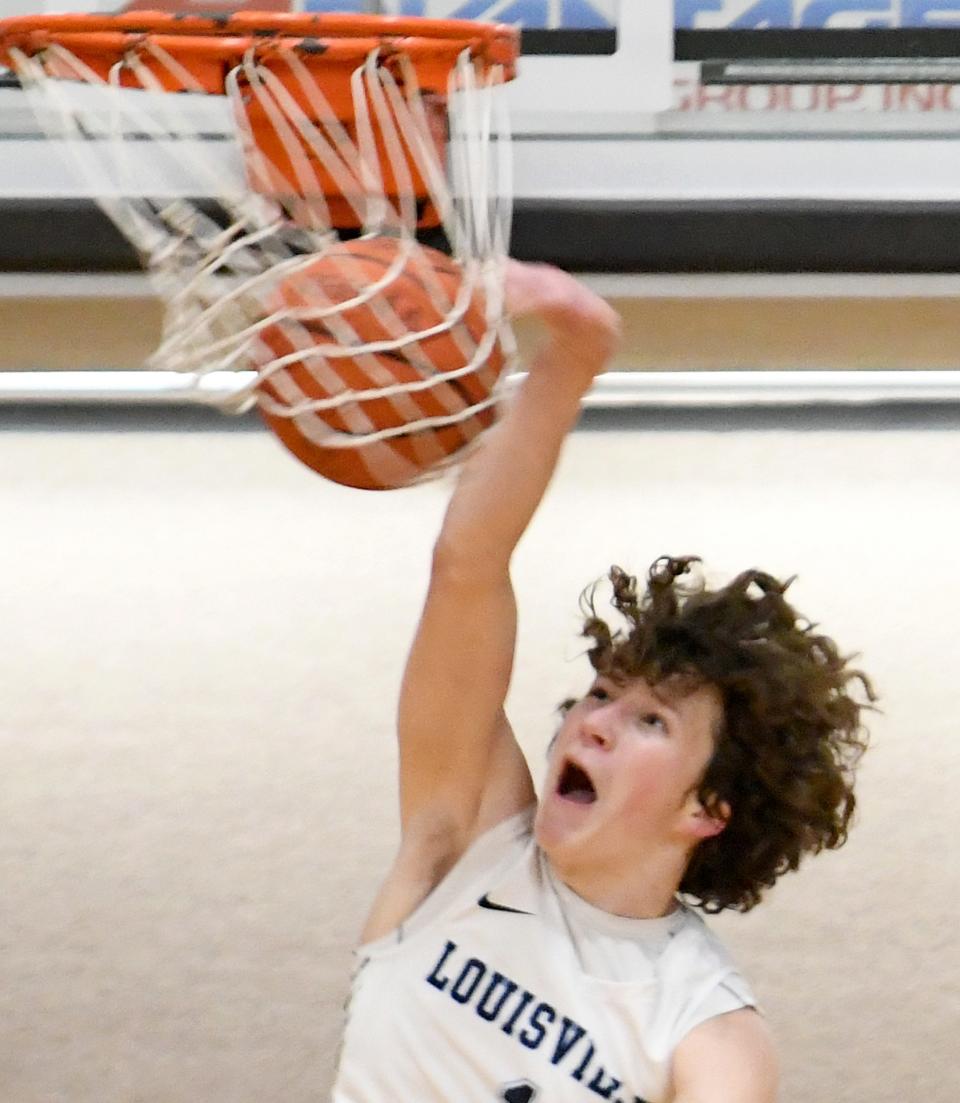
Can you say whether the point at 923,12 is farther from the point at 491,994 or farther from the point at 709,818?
the point at 491,994

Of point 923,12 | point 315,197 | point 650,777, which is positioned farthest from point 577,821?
point 923,12

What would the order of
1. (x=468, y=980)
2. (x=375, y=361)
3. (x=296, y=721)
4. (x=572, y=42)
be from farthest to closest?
(x=296, y=721), (x=572, y=42), (x=468, y=980), (x=375, y=361)

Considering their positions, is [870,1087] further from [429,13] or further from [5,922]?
[429,13]

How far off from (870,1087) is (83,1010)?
100cm

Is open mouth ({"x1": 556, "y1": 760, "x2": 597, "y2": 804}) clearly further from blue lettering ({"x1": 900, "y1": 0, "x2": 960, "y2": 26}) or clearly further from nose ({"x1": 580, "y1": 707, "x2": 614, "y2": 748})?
blue lettering ({"x1": 900, "y1": 0, "x2": 960, "y2": 26})

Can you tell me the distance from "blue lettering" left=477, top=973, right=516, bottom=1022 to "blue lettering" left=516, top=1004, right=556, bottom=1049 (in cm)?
2

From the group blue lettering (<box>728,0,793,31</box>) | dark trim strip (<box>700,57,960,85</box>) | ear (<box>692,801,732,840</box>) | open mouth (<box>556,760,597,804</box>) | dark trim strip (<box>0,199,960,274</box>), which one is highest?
blue lettering (<box>728,0,793,31</box>)

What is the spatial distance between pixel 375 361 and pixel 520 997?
1.61 ft

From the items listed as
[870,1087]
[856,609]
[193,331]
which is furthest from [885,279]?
[193,331]

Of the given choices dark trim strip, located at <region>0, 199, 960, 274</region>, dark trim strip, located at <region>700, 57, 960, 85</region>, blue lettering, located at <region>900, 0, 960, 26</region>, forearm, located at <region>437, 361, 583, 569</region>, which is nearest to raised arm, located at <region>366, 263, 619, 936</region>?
forearm, located at <region>437, 361, 583, 569</region>

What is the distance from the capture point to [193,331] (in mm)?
1224

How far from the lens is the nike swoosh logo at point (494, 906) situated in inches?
50.9

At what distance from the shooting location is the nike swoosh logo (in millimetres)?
1292

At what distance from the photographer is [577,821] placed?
127 cm
